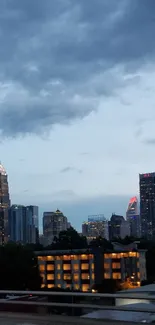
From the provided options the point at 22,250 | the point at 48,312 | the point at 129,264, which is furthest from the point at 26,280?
the point at 48,312

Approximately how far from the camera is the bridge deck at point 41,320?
8469 mm

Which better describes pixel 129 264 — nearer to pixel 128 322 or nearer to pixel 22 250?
pixel 22 250

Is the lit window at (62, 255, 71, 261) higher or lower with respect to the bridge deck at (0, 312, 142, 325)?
lower

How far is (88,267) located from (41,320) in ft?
267

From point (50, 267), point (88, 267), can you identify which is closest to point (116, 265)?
point (88, 267)

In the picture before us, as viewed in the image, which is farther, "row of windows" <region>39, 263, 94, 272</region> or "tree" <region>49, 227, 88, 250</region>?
"tree" <region>49, 227, 88, 250</region>

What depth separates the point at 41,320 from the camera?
905 cm

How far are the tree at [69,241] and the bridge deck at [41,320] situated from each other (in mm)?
107936

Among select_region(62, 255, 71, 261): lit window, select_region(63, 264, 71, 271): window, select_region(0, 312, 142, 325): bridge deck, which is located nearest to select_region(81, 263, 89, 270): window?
select_region(63, 264, 71, 271): window

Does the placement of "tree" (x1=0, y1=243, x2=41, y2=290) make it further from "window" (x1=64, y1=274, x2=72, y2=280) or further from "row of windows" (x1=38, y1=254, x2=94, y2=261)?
"row of windows" (x1=38, y1=254, x2=94, y2=261)

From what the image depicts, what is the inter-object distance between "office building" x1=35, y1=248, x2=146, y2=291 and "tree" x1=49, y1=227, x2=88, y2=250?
2539 cm

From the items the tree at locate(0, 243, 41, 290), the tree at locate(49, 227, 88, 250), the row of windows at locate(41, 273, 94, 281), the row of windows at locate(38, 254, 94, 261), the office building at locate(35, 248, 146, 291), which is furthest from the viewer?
the tree at locate(49, 227, 88, 250)

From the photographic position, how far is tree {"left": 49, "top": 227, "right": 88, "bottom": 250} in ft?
388

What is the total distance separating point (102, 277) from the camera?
282 ft
